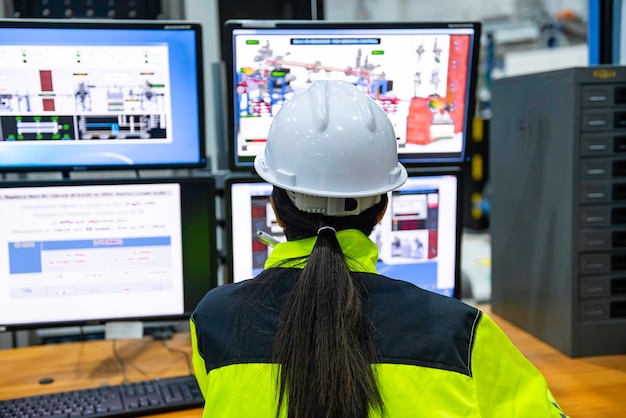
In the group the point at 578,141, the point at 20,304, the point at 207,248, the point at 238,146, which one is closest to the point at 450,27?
the point at 578,141

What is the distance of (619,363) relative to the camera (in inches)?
57.2

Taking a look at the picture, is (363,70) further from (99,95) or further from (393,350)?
(393,350)

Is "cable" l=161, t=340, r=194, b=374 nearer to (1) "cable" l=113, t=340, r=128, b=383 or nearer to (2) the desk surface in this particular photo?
(2) the desk surface

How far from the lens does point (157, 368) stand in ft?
4.78

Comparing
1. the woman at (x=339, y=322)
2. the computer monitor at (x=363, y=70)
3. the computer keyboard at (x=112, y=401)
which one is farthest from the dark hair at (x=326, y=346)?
the computer monitor at (x=363, y=70)

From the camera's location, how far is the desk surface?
1.29 metres

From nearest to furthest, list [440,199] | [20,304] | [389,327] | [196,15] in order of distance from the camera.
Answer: [389,327]
[20,304]
[440,199]
[196,15]

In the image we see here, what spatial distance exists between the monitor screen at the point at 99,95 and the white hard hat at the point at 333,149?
481mm

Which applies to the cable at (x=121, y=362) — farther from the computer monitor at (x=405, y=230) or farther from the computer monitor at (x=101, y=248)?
the computer monitor at (x=405, y=230)

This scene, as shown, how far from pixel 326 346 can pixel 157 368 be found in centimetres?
75

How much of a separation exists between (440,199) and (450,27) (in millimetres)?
381

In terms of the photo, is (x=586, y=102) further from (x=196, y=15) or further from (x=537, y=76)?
(x=196, y=15)

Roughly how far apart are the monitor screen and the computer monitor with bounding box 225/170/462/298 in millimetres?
165

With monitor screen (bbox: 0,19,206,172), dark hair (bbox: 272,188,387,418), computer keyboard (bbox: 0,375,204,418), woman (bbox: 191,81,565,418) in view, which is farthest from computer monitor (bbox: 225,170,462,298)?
dark hair (bbox: 272,188,387,418)
